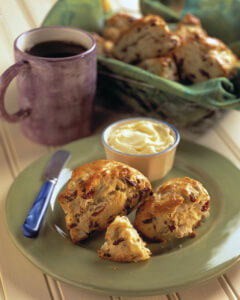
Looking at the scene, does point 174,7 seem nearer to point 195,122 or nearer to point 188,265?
point 195,122

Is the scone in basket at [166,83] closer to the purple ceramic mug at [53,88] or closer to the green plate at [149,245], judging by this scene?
the purple ceramic mug at [53,88]

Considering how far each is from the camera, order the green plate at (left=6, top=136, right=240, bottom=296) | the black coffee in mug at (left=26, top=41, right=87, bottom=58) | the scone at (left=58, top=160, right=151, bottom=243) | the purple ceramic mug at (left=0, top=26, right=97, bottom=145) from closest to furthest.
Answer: the green plate at (left=6, top=136, right=240, bottom=296)
the scone at (left=58, top=160, right=151, bottom=243)
the purple ceramic mug at (left=0, top=26, right=97, bottom=145)
the black coffee in mug at (left=26, top=41, right=87, bottom=58)

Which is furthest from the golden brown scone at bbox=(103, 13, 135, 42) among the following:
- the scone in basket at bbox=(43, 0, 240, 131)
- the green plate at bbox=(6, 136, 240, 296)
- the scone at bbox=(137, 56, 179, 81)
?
the green plate at bbox=(6, 136, 240, 296)

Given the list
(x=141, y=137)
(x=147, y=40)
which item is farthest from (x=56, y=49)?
(x=141, y=137)

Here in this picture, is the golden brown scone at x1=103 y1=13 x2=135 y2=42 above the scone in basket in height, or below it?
above

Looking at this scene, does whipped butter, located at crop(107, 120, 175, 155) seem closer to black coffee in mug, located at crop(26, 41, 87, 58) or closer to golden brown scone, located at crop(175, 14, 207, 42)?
black coffee in mug, located at crop(26, 41, 87, 58)

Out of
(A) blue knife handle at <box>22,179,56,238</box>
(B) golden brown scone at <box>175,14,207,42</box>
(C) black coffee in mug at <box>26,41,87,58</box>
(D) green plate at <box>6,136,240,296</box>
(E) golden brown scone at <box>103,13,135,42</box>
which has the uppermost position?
(C) black coffee in mug at <box>26,41,87,58</box>

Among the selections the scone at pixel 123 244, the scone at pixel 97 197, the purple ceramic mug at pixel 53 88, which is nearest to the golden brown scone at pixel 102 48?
the purple ceramic mug at pixel 53 88

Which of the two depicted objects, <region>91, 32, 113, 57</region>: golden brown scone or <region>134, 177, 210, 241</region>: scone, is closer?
<region>134, 177, 210, 241</region>: scone
